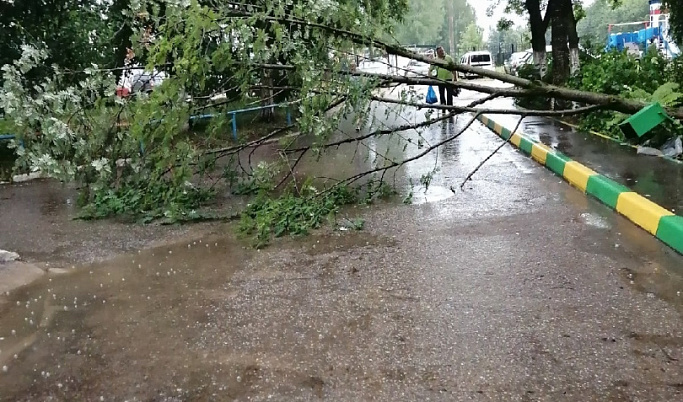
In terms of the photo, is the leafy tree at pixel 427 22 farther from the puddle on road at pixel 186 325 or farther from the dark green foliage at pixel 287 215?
the puddle on road at pixel 186 325

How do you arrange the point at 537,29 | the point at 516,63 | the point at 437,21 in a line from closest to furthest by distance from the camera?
the point at 537,29 → the point at 516,63 → the point at 437,21

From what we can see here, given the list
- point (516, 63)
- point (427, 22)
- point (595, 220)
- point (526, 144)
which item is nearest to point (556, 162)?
point (526, 144)

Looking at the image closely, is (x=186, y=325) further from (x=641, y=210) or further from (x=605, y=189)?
(x=605, y=189)

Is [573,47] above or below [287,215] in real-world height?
above

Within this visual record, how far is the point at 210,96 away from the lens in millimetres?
5828

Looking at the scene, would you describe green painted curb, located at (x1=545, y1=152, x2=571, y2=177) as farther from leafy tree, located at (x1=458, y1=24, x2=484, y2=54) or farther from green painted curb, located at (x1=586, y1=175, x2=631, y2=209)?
leafy tree, located at (x1=458, y1=24, x2=484, y2=54)

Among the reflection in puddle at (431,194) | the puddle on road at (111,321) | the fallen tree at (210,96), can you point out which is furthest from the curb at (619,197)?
the puddle on road at (111,321)

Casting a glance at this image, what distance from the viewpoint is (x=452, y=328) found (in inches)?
141

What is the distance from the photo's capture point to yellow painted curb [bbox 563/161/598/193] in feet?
22.7

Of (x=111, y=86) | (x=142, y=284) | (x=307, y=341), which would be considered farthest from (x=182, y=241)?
(x=307, y=341)

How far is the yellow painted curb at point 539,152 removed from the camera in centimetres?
866

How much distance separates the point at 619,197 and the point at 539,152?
3.10 metres

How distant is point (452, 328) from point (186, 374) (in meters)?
1.48

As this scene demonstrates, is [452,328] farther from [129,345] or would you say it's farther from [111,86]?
[111,86]
